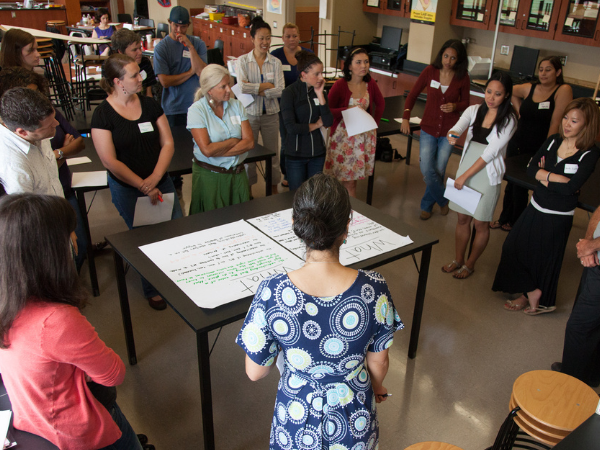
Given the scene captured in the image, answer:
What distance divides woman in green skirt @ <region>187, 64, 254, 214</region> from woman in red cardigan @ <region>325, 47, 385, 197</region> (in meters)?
0.97

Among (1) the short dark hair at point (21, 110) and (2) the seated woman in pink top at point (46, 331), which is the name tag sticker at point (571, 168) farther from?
(1) the short dark hair at point (21, 110)

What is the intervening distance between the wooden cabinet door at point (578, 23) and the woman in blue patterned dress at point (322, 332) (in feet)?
15.0

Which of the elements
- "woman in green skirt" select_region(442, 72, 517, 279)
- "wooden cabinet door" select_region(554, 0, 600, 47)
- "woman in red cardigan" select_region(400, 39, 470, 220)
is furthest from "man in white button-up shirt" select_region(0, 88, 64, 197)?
"wooden cabinet door" select_region(554, 0, 600, 47)

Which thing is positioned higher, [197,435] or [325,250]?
[325,250]

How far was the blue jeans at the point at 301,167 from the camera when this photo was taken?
3695 mm

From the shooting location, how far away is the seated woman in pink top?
1.24 m

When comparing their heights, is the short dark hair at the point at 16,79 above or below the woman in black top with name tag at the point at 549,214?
above

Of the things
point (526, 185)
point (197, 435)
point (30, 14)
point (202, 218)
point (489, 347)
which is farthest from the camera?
point (30, 14)

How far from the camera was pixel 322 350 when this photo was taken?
134cm

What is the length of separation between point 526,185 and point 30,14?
10.6m

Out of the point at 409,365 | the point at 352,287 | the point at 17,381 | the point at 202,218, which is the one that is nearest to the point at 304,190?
the point at 352,287

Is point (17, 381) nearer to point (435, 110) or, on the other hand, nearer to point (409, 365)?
point (409, 365)

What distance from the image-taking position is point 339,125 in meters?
3.84

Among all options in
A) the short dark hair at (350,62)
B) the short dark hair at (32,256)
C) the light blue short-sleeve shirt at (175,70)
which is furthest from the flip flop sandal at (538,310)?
the light blue short-sleeve shirt at (175,70)
